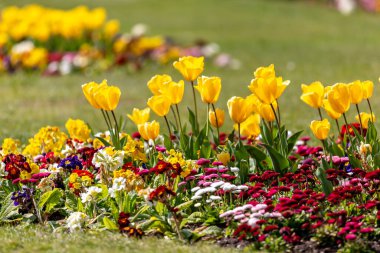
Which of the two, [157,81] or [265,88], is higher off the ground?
[157,81]

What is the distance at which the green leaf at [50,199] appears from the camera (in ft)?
19.8

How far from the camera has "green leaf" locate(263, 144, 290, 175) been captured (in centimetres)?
615

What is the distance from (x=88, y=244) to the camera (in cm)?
514

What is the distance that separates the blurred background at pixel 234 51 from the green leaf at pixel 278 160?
12.3ft

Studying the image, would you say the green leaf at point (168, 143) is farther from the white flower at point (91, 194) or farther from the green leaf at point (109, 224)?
the green leaf at point (109, 224)

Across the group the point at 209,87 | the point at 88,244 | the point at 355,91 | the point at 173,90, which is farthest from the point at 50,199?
the point at 355,91

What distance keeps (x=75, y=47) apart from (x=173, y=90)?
1078cm

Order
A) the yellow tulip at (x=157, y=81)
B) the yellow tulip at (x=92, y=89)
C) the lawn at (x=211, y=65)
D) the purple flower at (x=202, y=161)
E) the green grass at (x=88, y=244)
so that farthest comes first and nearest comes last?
the yellow tulip at (x=157, y=81) < the yellow tulip at (x=92, y=89) < the purple flower at (x=202, y=161) < the lawn at (x=211, y=65) < the green grass at (x=88, y=244)

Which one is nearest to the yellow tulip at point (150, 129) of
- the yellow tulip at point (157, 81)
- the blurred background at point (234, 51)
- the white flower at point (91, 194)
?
the yellow tulip at point (157, 81)

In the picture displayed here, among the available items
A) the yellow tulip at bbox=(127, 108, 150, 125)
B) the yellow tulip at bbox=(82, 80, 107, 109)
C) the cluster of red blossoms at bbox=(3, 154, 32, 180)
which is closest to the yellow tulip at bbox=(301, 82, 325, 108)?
the yellow tulip at bbox=(127, 108, 150, 125)

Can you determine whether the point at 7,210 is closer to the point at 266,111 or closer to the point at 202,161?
the point at 202,161

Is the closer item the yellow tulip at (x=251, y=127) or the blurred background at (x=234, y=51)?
the yellow tulip at (x=251, y=127)

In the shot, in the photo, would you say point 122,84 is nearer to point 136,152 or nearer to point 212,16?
point 136,152

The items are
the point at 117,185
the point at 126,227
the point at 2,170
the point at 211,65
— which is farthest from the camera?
the point at 211,65
